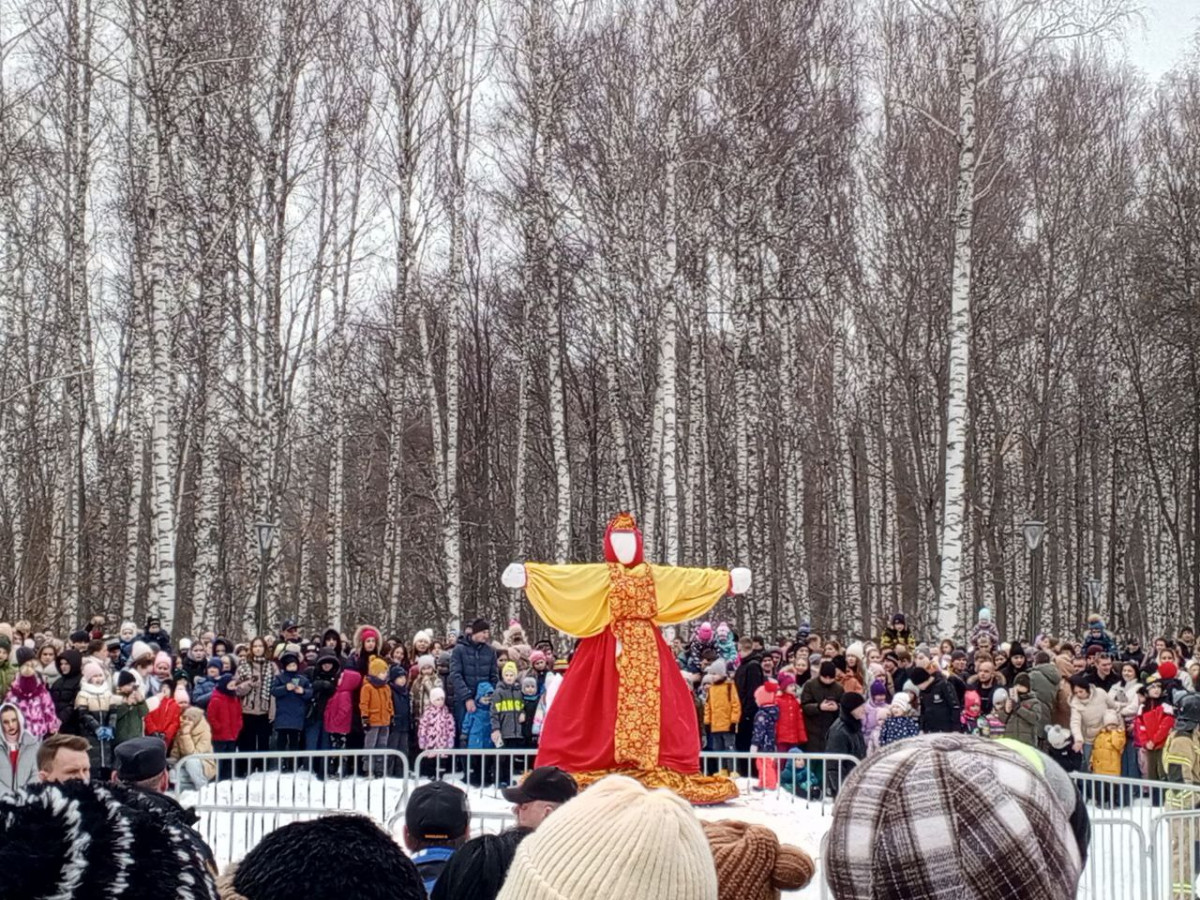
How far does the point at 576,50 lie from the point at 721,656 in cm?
1061

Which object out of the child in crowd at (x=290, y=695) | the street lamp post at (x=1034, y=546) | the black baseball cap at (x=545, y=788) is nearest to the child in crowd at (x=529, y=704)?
the child in crowd at (x=290, y=695)

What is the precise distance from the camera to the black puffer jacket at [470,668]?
1488 cm

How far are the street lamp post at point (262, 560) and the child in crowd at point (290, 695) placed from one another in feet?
18.7

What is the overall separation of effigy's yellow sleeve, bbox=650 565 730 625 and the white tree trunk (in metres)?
5.57

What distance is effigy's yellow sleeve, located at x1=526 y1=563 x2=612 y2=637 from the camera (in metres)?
12.0

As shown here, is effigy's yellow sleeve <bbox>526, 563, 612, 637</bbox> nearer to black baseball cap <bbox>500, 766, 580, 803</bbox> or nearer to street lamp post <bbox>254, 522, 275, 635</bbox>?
black baseball cap <bbox>500, 766, 580, 803</bbox>

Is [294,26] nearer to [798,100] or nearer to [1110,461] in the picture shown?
[798,100]

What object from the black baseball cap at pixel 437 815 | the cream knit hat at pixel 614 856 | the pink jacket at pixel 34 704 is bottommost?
the pink jacket at pixel 34 704

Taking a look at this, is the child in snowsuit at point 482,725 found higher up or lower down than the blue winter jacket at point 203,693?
lower down

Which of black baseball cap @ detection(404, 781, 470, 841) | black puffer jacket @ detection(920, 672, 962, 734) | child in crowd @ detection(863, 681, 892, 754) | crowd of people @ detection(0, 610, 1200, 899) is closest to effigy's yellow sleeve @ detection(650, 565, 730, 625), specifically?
crowd of people @ detection(0, 610, 1200, 899)

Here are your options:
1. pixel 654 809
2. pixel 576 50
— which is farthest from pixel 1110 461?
pixel 654 809

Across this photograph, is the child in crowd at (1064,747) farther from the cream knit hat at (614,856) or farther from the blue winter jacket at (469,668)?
the cream knit hat at (614,856)

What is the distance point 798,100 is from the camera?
926 inches

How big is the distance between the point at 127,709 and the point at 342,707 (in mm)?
3011
